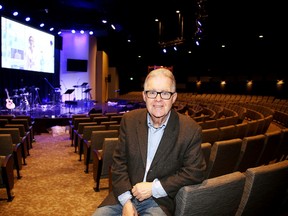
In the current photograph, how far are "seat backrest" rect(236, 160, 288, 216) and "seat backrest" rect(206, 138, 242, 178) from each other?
0.88 m

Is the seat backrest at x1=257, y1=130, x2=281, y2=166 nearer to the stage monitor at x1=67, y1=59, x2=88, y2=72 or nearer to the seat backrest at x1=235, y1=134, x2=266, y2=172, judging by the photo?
the seat backrest at x1=235, y1=134, x2=266, y2=172

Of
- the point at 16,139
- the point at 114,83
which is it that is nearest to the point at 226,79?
the point at 114,83

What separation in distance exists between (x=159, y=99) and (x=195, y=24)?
12.7m

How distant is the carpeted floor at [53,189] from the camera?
11.1 ft

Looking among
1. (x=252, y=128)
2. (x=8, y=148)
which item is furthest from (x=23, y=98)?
(x=252, y=128)

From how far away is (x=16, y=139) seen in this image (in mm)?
5242

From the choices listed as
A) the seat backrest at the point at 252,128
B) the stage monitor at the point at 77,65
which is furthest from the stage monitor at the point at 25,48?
the seat backrest at the point at 252,128

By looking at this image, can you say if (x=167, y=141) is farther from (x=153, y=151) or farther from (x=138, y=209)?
(x=138, y=209)

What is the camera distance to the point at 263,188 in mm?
2025

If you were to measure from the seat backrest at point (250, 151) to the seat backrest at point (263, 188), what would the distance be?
1.23 m

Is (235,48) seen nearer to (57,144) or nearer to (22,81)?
(22,81)

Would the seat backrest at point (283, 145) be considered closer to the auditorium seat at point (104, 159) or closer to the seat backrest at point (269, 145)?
the seat backrest at point (269, 145)

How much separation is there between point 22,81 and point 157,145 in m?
13.1

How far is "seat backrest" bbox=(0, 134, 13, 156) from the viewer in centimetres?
413
